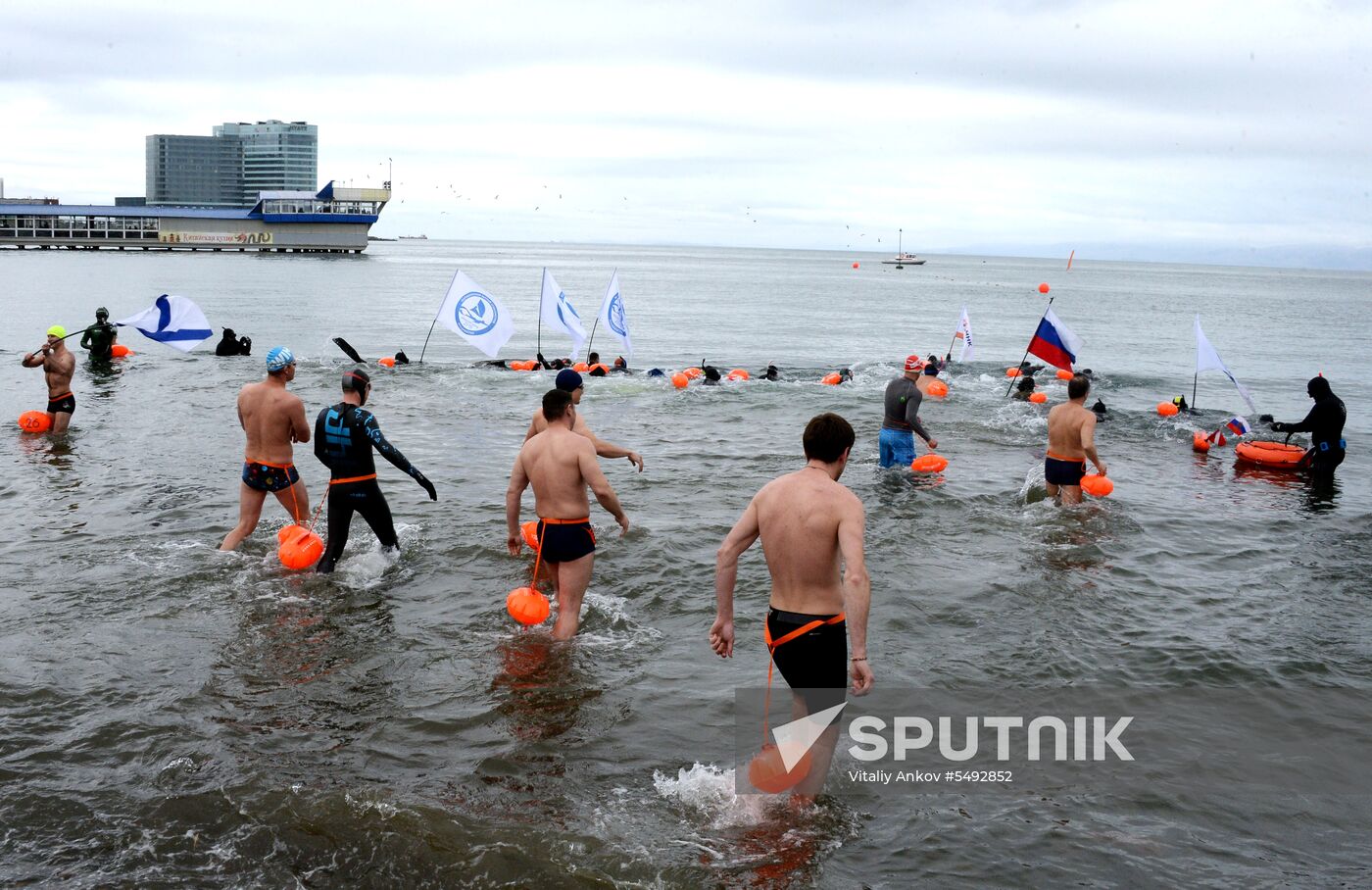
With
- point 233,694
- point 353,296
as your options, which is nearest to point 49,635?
point 233,694

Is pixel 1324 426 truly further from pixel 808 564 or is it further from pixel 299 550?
pixel 299 550

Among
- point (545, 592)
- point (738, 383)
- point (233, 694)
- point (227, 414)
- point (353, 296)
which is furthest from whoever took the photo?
point (353, 296)

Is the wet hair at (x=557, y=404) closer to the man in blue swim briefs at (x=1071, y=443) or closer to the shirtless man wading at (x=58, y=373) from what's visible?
the man in blue swim briefs at (x=1071, y=443)

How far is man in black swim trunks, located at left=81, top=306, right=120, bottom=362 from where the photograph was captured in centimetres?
2297

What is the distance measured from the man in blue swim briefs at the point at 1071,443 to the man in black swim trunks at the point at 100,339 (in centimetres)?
2061

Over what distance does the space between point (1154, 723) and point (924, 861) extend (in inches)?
108

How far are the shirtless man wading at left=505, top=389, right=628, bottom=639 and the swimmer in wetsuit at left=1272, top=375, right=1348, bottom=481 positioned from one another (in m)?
11.8

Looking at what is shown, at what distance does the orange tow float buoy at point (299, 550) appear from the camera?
9047 mm

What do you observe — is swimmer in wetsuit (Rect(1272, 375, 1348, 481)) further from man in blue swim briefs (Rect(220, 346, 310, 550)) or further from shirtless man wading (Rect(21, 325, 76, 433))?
shirtless man wading (Rect(21, 325, 76, 433))

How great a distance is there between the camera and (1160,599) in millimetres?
9695

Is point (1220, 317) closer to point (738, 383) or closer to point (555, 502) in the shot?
point (738, 383)

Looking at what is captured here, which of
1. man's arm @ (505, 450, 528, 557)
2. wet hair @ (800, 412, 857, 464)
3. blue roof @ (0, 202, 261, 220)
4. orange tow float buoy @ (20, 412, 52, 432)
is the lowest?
orange tow float buoy @ (20, 412, 52, 432)

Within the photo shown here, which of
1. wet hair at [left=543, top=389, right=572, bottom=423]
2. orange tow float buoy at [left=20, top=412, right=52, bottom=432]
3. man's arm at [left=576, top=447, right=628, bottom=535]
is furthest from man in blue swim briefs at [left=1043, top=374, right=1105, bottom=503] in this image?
orange tow float buoy at [left=20, top=412, right=52, bottom=432]

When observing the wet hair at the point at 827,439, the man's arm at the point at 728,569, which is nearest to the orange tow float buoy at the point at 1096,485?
the wet hair at the point at 827,439
